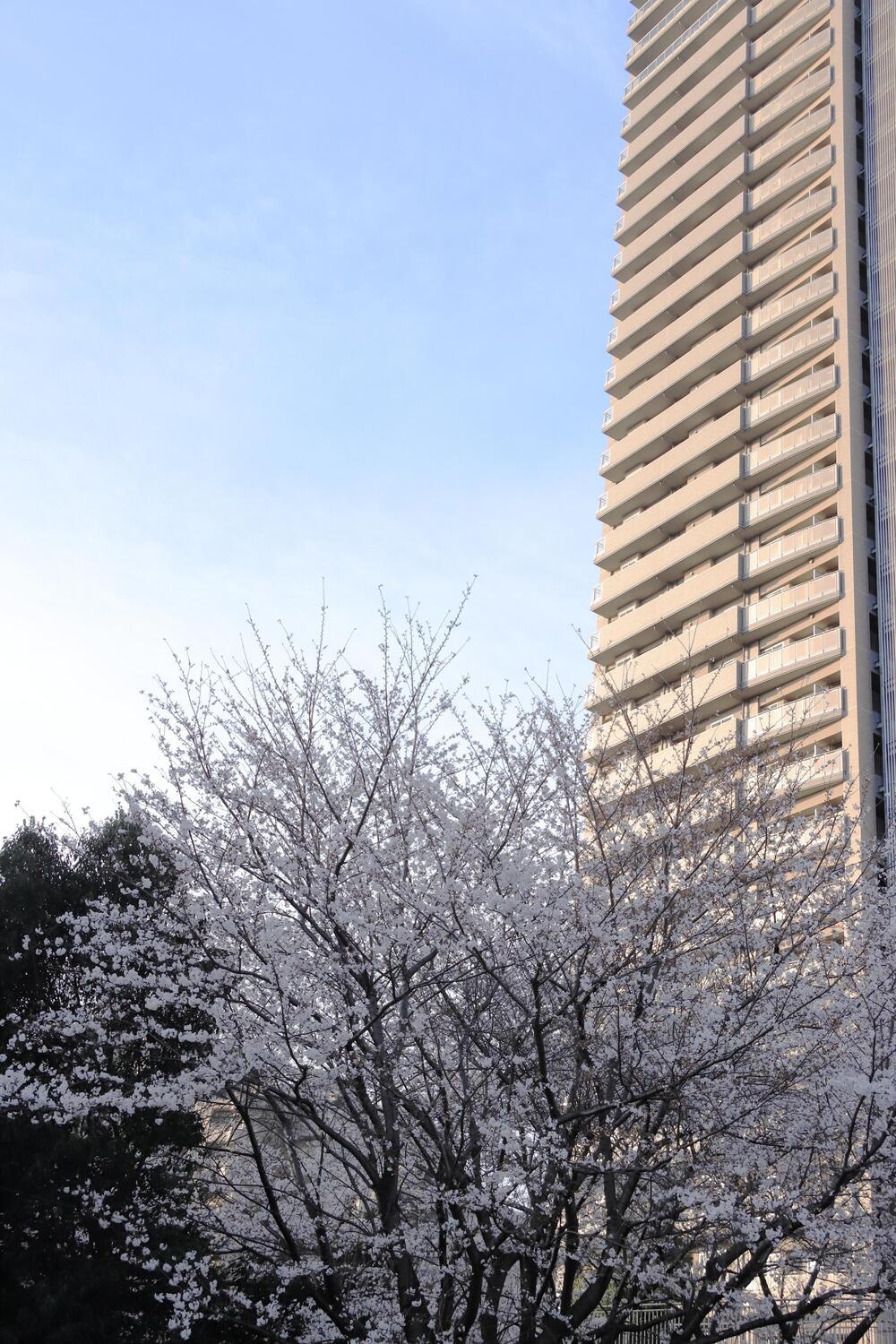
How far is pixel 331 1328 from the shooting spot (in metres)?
8.95

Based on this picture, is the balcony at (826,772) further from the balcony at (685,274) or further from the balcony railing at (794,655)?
the balcony at (685,274)

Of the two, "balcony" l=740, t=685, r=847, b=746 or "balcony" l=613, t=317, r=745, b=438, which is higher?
"balcony" l=613, t=317, r=745, b=438

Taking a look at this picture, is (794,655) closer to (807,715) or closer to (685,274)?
(807,715)

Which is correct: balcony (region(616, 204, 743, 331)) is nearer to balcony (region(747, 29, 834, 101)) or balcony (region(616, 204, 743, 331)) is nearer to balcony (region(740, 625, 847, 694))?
balcony (region(747, 29, 834, 101))

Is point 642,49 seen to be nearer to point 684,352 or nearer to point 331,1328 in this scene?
point 684,352

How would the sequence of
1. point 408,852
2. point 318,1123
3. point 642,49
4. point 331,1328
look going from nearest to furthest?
1. point 318,1123
2. point 408,852
3. point 331,1328
4. point 642,49

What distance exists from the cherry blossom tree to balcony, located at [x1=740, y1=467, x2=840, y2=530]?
67.6 ft

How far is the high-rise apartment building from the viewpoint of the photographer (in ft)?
89.4

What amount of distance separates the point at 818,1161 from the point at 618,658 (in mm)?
25926

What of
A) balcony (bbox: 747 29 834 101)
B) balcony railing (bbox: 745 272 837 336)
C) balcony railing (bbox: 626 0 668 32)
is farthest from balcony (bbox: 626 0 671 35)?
balcony railing (bbox: 745 272 837 336)

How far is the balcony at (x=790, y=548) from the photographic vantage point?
1096 inches

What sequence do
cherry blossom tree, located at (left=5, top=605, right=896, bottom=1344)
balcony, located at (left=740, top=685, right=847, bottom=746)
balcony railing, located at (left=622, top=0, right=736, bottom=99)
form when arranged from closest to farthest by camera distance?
cherry blossom tree, located at (left=5, top=605, right=896, bottom=1344)
balcony, located at (left=740, top=685, right=847, bottom=746)
balcony railing, located at (left=622, top=0, right=736, bottom=99)

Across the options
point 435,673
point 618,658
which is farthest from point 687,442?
point 435,673

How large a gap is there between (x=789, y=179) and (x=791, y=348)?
19.1 feet
